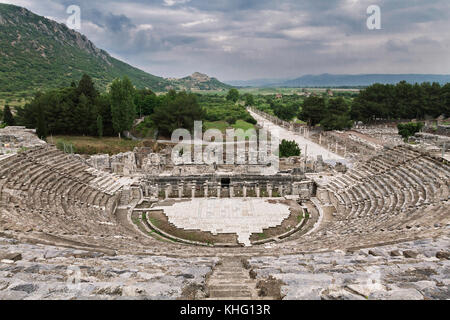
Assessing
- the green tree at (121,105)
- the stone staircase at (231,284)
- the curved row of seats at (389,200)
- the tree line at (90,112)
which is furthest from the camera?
the green tree at (121,105)

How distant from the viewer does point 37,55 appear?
104 m

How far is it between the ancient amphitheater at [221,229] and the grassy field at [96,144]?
3.01 m

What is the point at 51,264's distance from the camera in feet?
22.0

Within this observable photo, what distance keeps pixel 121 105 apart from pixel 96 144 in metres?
6.55

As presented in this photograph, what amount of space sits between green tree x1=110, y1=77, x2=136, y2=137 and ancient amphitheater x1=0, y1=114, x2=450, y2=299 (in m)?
6.74

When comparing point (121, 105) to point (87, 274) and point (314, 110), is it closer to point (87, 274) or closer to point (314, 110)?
point (314, 110)

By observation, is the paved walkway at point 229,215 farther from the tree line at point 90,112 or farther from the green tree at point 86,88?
the green tree at point 86,88

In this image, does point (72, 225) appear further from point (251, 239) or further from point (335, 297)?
point (335, 297)

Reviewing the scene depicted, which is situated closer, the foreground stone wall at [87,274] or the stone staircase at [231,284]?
the foreground stone wall at [87,274]

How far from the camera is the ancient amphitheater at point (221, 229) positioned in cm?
550

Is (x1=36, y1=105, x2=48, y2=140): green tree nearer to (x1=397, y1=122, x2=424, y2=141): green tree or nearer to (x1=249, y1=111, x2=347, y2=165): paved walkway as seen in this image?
(x1=249, y1=111, x2=347, y2=165): paved walkway

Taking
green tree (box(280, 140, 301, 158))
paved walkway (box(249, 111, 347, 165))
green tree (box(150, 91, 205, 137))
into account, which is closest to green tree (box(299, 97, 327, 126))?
paved walkway (box(249, 111, 347, 165))

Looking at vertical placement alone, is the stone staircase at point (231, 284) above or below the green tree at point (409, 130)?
below

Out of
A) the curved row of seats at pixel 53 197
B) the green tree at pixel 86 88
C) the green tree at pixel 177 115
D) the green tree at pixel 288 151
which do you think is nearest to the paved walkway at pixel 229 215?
the curved row of seats at pixel 53 197
